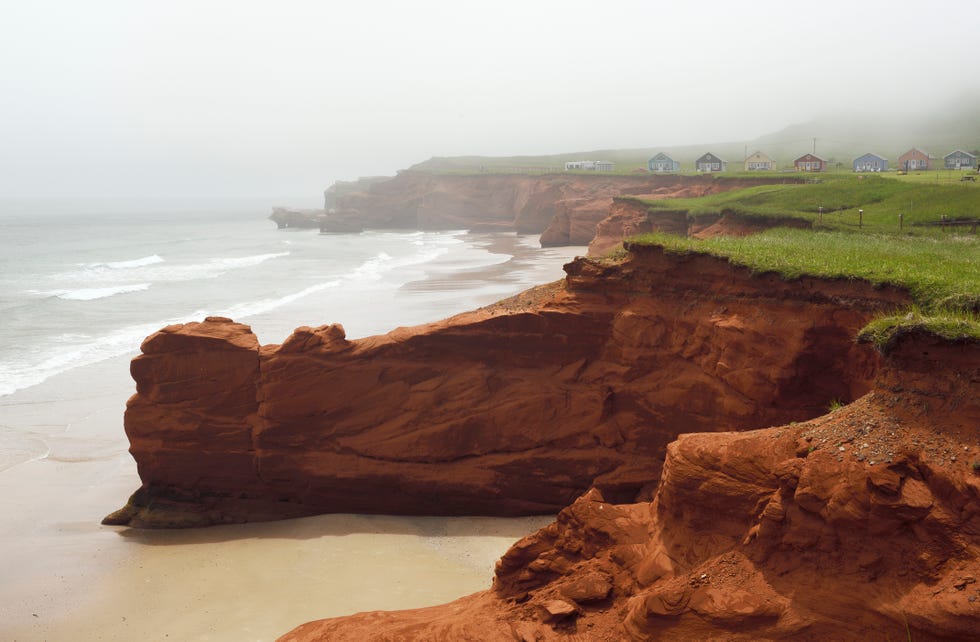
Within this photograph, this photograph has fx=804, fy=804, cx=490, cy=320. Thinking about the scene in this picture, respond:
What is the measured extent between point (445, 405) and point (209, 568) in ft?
15.9

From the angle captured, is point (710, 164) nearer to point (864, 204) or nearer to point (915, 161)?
point (915, 161)

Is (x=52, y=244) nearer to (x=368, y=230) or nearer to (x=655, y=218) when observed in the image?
(x=368, y=230)

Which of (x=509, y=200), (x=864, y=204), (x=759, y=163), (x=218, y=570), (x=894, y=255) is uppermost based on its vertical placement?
(x=759, y=163)

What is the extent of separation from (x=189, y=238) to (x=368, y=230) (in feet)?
Answer: 70.8

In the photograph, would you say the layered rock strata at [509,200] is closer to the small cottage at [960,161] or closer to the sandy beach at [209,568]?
the small cottage at [960,161]

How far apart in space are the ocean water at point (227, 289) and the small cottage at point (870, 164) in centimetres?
2099

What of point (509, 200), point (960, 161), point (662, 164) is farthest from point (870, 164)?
point (509, 200)

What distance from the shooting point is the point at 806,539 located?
7.52 m

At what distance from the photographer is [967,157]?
5509 centimetres

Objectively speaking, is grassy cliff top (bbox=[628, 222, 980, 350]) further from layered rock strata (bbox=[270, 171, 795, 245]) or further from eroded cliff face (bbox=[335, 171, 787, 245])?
eroded cliff face (bbox=[335, 171, 787, 245])

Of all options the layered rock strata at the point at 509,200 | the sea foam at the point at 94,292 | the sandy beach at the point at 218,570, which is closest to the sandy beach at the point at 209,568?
the sandy beach at the point at 218,570

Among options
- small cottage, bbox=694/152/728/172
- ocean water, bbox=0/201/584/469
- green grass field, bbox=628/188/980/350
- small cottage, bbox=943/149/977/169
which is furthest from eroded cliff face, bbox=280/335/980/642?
small cottage, bbox=694/152/728/172

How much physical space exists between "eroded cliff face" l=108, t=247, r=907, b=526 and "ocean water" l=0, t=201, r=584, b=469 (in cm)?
738

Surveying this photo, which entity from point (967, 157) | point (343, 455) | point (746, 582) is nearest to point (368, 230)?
point (967, 157)
